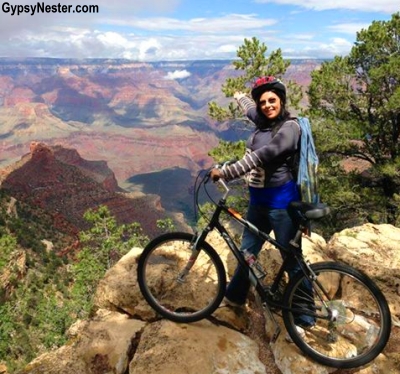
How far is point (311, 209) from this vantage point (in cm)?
389

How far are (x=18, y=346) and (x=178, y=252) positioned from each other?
1056 inches

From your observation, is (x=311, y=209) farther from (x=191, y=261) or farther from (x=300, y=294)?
(x=191, y=261)

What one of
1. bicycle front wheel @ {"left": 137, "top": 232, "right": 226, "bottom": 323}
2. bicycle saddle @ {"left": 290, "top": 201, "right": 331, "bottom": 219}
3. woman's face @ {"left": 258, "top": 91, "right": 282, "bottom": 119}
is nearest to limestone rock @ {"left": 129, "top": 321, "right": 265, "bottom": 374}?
bicycle front wheel @ {"left": 137, "top": 232, "right": 226, "bottom": 323}

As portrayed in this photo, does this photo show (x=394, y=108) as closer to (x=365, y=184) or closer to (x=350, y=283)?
(x=365, y=184)

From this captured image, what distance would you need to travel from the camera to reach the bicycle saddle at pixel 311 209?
151 inches

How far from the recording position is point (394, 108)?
13.2 meters

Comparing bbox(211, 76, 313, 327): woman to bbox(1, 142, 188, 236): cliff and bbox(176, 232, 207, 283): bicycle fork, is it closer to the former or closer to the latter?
bbox(176, 232, 207, 283): bicycle fork

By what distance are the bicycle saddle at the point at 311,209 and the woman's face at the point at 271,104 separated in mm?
958

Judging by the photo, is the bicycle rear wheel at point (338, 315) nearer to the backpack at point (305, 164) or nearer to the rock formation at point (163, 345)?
the rock formation at point (163, 345)

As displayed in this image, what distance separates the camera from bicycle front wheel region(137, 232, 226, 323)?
469 cm

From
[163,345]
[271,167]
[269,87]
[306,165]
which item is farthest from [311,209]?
[163,345]

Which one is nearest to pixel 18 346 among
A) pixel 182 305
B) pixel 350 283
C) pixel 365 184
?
pixel 365 184

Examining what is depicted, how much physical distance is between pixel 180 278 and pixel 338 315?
6.36 ft

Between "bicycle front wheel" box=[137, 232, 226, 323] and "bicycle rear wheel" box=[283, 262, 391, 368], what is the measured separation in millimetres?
955
